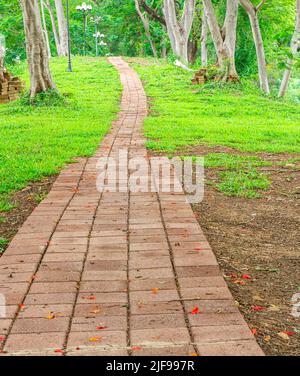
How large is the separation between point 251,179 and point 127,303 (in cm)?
352

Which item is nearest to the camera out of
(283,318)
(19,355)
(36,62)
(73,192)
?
(19,355)

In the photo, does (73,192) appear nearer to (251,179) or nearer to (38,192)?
(38,192)

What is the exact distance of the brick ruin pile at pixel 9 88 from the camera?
1445 cm

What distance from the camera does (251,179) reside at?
249 inches

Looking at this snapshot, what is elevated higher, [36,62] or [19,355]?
[36,62]

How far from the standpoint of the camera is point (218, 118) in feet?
37.8

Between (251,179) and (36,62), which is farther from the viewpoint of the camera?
(36,62)

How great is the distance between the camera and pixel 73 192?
5.59 m

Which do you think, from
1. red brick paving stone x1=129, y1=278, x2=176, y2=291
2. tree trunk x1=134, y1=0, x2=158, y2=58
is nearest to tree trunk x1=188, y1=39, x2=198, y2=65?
tree trunk x1=134, y1=0, x2=158, y2=58

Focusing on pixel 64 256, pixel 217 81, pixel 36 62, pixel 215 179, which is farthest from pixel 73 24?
pixel 64 256

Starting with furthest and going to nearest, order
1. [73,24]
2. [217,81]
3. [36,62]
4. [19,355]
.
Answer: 1. [73,24]
2. [217,81]
3. [36,62]
4. [19,355]

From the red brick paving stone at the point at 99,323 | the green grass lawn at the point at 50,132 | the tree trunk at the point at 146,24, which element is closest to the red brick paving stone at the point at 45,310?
the red brick paving stone at the point at 99,323

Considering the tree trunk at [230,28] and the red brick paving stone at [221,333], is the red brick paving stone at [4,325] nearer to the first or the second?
the red brick paving stone at [221,333]
